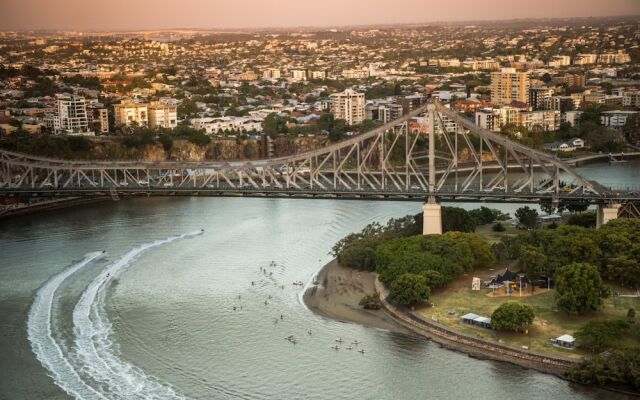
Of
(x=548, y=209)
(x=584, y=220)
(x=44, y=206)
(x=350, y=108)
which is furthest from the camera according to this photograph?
(x=350, y=108)

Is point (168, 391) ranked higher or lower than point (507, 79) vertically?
lower

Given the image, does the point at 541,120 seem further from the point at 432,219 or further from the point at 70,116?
the point at 432,219

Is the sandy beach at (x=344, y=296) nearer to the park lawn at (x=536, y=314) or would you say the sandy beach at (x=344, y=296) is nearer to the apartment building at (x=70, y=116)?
the park lawn at (x=536, y=314)

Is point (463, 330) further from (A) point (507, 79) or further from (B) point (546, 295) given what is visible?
(A) point (507, 79)

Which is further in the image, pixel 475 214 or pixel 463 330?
pixel 475 214

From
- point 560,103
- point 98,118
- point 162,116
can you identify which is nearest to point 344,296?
point 162,116

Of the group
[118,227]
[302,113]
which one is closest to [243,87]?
[302,113]

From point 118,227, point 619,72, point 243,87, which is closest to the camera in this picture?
point 118,227
